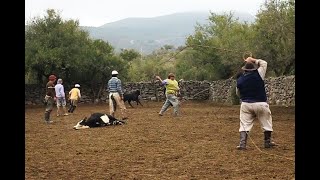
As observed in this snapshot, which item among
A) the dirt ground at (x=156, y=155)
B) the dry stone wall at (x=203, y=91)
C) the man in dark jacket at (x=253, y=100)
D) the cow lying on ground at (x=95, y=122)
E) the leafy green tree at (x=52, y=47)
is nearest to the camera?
the dirt ground at (x=156, y=155)

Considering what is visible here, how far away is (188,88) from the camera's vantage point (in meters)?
39.2

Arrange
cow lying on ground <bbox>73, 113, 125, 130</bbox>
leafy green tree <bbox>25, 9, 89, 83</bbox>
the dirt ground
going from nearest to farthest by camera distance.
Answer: the dirt ground
cow lying on ground <bbox>73, 113, 125, 130</bbox>
leafy green tree <bbox>25, 9, 89, 83</bbox>

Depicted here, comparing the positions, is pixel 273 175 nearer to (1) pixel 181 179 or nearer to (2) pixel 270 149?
(1) pixel 181 179

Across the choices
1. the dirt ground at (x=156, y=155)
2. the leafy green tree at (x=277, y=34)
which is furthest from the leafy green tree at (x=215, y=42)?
the dirt ground at (x=156, y=155)

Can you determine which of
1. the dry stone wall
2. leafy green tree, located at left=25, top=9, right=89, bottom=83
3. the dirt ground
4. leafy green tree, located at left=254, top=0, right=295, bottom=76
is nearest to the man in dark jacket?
the dirt ground

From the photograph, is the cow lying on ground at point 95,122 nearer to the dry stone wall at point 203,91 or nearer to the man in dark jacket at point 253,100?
the man in dark jacket at point 253,100

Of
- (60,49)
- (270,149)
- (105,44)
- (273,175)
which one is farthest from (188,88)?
(273,175)

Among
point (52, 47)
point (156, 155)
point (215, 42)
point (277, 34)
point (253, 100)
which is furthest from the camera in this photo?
point (215, 42)

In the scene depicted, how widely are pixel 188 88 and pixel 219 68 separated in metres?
3.41

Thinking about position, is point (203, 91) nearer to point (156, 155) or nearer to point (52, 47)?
point (52, 47)

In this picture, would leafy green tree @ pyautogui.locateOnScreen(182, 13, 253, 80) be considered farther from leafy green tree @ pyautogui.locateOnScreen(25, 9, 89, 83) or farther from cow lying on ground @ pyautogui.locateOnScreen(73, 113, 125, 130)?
cow lying on ground @ pyautogui.locateOnScreen(73, 113, 125, 130)

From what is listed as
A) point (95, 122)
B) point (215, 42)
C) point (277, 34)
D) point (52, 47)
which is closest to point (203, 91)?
point (277, 34)
